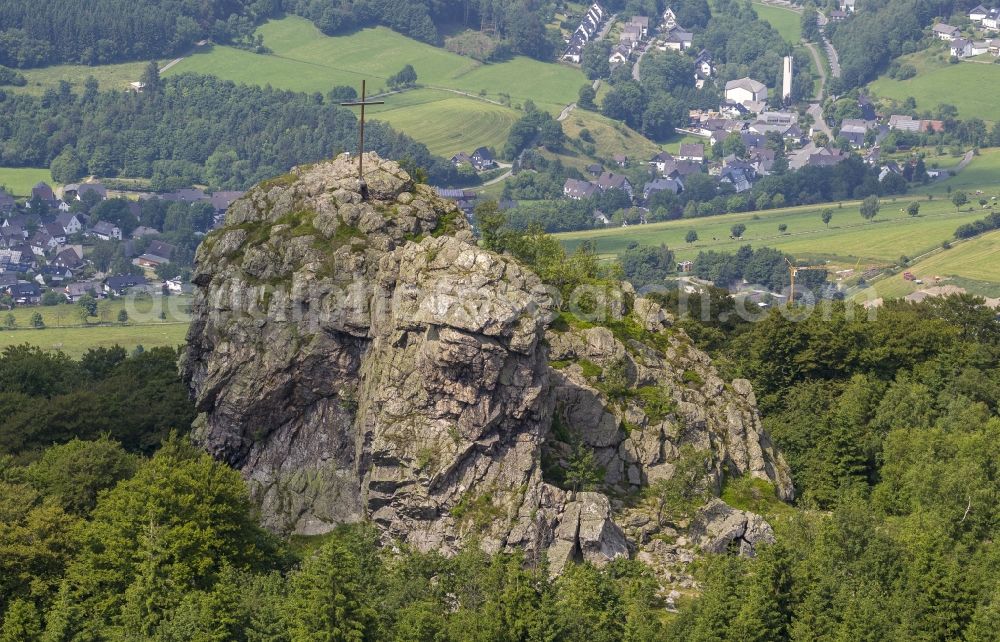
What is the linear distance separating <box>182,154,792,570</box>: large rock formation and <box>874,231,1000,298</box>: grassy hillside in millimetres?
95733

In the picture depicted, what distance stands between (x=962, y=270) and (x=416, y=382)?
407 feet

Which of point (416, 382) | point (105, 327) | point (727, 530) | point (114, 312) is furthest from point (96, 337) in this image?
point (727, 530)

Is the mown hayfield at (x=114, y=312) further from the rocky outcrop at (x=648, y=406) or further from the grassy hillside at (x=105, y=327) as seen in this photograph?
the rocky outcrop at (x=648, y=406)

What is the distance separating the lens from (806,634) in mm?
60406

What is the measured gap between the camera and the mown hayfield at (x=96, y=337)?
526 feet

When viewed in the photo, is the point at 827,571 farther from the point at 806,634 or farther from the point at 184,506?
the point at 184,506

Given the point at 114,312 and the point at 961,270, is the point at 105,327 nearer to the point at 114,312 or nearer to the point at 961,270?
the point at 114,312

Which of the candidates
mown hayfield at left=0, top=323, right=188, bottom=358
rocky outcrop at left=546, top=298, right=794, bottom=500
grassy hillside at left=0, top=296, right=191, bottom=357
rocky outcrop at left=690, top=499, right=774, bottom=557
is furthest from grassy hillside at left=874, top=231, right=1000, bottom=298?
rocky outcrop at left=690, top=499, right=774, bottom=557

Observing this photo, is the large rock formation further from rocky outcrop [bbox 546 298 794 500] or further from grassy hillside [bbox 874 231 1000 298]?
grassy hillside [bbox 874 231 1000 298]

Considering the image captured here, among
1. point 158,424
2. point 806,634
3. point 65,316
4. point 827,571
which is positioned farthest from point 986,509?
point 65,316

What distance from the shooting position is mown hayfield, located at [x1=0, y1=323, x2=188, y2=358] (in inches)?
6309

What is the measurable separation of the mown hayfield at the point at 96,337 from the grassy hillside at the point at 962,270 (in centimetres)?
7621

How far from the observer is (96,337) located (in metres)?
166

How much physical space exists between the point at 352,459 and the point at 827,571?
22124 mm
